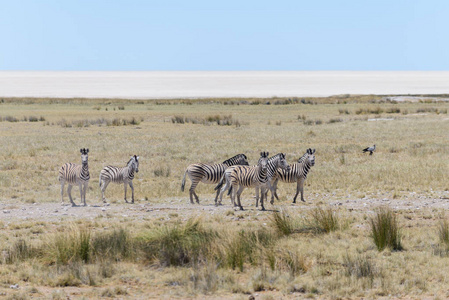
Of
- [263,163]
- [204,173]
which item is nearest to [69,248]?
[263,163]

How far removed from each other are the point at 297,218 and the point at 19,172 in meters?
14.4

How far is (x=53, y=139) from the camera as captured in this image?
3716cm

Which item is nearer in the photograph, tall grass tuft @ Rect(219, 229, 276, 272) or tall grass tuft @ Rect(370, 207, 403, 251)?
tall grass tuft @ Rect(219, 229, 276, 272)

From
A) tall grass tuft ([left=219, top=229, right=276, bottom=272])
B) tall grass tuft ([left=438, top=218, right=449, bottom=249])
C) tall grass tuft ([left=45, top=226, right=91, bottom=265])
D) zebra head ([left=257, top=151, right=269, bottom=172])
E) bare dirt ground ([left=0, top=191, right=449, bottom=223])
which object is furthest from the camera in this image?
zebra head ([left=257, top=151, right=269, bottom=172])

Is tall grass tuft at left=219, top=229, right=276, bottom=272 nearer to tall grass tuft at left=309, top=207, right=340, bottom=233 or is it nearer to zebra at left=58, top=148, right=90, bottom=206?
tall grass tuft at left=309, top=207, right=340, bottom=233

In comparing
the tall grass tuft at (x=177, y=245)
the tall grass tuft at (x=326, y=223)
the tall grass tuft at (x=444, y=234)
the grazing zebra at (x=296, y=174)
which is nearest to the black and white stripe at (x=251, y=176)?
the grazing zebra at (x=296, y=174)

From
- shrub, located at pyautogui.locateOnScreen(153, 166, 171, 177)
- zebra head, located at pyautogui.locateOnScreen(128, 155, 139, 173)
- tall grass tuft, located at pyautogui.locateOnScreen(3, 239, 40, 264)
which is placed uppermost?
zebra head, located at pyautogui.locateOnScreen(128, 155, 139, 173)

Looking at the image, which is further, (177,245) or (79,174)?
(79,174)

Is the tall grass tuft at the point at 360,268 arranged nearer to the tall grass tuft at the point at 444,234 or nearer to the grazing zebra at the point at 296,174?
the tall grass tuft at the point at 444,234

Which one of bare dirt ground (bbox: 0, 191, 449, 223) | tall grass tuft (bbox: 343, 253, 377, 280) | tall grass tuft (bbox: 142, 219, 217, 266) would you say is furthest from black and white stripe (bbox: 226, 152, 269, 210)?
tall grass tuft (bbox: 343, 253, 377, 280)

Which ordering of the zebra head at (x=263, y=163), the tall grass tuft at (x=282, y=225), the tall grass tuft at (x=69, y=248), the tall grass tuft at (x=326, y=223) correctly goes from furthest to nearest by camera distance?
the zebra head at (x=263, y=163) → the tall grass tuft at (x=326, y=223) → the tall grass tuft at (x=282, y=225) → the tall grass tuft at (x=69, y=248)

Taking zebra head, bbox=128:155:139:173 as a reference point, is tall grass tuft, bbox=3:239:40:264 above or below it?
below

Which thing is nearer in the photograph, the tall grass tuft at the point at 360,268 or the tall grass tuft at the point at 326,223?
the tall grass tuft at the point at 360,268

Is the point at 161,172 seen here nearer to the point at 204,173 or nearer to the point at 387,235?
the point at 204,173
